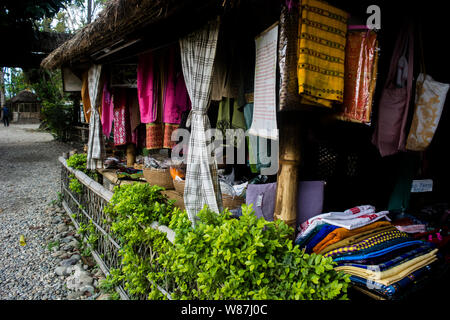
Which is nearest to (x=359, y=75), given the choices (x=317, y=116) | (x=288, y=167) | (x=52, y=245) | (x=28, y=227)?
(x=317, y=116)

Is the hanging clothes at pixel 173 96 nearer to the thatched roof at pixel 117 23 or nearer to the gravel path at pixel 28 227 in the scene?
the thatched roof at pixel 117 23

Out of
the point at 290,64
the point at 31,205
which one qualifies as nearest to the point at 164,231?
the point at 290,64

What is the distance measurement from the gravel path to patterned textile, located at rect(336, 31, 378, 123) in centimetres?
375

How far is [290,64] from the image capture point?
1.98m

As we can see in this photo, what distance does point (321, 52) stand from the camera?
194 centimetres

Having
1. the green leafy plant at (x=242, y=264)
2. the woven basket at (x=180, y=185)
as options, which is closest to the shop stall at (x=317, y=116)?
the woven basket at (x=180, y=185)

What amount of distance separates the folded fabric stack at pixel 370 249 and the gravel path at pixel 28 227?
3132 mm

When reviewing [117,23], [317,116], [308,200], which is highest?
[117,23]

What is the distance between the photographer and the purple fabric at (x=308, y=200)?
8.25 feet

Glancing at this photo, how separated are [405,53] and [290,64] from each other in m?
0.92

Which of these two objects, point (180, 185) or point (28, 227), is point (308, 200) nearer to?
point (180, 185)

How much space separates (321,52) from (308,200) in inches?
49.0

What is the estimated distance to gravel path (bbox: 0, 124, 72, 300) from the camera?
3574mm

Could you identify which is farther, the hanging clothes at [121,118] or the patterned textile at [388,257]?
the hanging clothes at [121,118]
